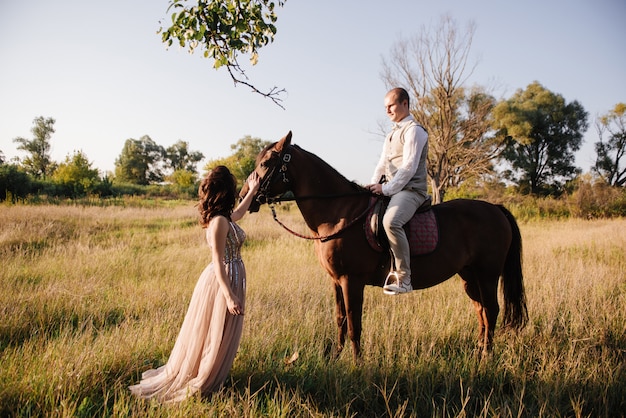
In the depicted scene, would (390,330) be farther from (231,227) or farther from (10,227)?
(10,227)

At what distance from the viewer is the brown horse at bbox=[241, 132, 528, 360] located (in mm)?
3361

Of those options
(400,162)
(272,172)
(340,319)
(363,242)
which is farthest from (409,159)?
(340,319)

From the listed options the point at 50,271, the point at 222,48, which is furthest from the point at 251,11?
the point at 50,271

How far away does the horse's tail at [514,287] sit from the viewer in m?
4.10

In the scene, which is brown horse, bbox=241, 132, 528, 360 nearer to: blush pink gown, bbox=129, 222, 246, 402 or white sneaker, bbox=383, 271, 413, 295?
white sneaker, bbox=383, 271, 413, 295

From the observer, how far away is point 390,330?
12.6 ft

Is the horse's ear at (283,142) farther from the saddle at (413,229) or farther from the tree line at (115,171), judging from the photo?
the tree line at (115,171)

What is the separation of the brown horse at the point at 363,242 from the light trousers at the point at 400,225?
0.20m

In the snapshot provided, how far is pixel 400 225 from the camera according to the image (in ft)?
10.9

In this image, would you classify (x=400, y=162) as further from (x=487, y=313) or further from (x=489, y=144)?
(x=489, y=144)

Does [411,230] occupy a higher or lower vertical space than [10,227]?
higher

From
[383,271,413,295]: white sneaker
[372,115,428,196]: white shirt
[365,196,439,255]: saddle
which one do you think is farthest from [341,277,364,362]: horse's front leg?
[372,115,428,196]: white shirt

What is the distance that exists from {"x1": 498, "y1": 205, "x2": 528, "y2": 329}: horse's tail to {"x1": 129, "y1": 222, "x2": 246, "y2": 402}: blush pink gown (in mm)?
3354

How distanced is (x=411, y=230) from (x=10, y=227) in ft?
39.3
